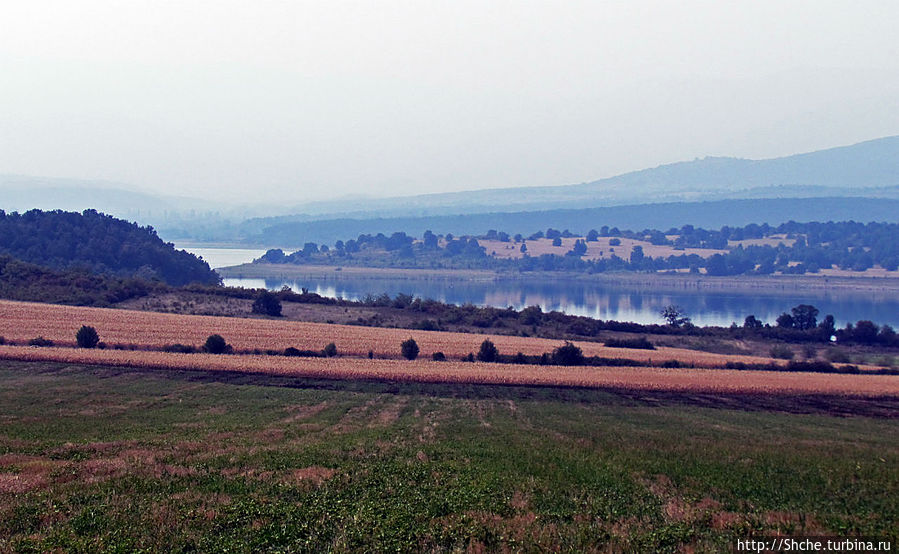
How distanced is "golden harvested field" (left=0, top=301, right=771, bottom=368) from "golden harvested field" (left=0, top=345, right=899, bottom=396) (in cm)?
438

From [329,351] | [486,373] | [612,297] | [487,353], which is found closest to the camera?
[486,373]

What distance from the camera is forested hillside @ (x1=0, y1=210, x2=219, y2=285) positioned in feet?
313

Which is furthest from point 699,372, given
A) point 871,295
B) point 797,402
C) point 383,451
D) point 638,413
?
point 871,295

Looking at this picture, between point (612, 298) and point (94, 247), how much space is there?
3141 inches

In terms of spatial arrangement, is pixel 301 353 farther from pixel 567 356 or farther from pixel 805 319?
pixel 805 319

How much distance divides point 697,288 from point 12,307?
123541 millimetres

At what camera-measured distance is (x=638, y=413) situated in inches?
1153

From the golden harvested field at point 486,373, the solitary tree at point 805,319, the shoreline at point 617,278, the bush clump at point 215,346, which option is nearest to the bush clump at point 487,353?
the golden harvested field at point 486,373

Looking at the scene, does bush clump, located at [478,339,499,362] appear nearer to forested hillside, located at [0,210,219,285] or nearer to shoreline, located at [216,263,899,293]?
forested hillside, located at [0,210,219,285]

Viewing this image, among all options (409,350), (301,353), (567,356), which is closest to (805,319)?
(567,356)

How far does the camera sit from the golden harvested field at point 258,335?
46500mm

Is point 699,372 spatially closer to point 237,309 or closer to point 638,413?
point 638,413

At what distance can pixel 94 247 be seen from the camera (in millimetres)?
101000

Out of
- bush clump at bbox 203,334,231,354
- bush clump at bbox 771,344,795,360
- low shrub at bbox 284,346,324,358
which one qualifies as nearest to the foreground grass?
low shrub at bbox 284,346,324,358
